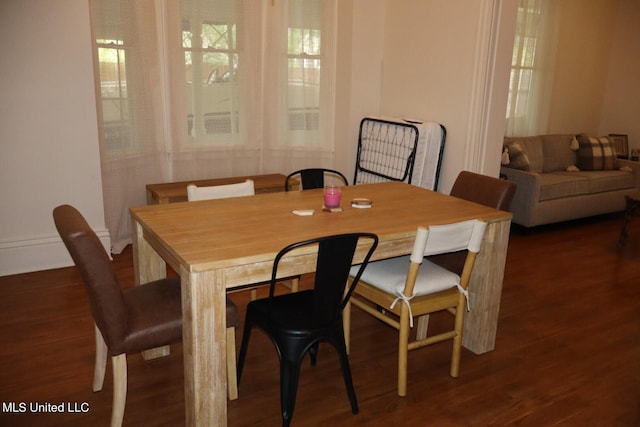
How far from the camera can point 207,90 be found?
175 inches

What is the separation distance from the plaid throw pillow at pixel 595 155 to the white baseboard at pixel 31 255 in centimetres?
515

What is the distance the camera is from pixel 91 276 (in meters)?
1.88

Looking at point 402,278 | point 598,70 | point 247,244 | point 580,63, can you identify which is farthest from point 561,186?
point 247,244

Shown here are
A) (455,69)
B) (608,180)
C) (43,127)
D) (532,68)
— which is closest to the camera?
(43,127)

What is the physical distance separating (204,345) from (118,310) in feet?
1.11

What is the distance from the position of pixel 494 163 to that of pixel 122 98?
285 cm

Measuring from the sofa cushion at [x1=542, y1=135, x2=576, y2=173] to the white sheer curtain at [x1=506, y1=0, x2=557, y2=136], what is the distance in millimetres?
398

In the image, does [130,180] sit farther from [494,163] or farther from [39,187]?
[494,163]

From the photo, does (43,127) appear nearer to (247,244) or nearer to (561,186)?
(247,244)

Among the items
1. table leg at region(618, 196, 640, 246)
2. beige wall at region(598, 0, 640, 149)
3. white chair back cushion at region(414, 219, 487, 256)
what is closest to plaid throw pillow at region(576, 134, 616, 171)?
beige wall at region(598, 0, 640, 149)

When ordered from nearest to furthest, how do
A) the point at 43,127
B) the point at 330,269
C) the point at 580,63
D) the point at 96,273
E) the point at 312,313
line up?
1. the point at 96,273
2. the point at 330,269
3. the point at 312,313
4. the point at 43,127
5. the point at 580,63

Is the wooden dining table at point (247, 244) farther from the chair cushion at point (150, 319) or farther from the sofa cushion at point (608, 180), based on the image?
the sofa cushion at point (608, 180)

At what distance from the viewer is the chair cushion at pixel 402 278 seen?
2424mm

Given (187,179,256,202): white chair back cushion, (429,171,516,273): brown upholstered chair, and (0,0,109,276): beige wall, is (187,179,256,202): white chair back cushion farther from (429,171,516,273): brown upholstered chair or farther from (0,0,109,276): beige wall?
(0,0,109,276): beige wall
